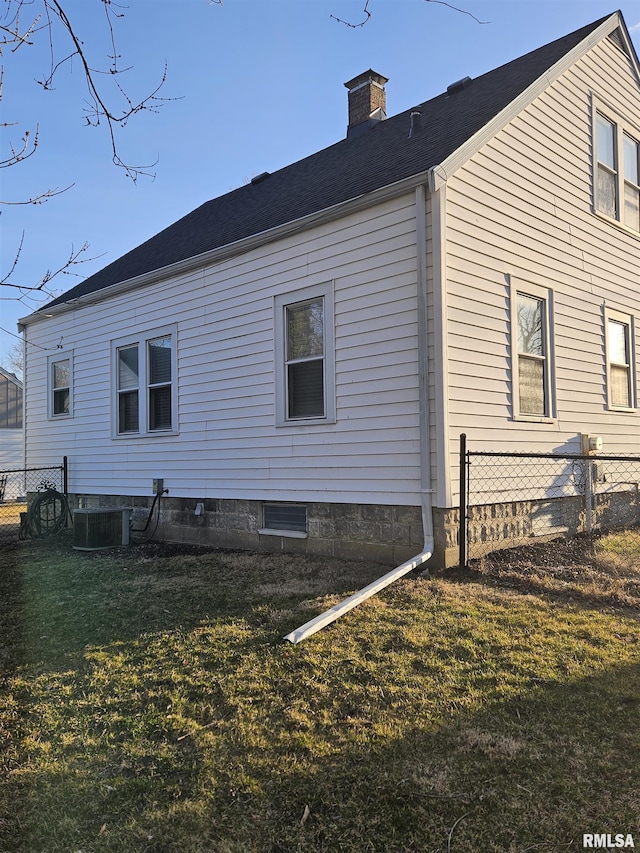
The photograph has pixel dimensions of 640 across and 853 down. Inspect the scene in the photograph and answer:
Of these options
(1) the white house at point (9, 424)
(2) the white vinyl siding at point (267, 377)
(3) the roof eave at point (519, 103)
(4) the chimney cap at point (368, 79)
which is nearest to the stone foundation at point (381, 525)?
(2) the white vinyl siding at point (267, 377)

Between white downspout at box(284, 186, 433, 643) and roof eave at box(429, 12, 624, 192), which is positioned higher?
roof eave at box(429, 12, 624, 192)

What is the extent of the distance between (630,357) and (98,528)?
7779 millimetres

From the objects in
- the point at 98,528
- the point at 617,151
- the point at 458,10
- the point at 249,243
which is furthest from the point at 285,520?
the point at 617,151

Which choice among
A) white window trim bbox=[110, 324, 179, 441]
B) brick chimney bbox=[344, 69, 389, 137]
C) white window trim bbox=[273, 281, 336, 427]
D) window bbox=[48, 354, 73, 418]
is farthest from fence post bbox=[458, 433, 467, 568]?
window bbox=[48, 354, 73, 418]

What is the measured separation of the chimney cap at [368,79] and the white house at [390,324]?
40.6 inches

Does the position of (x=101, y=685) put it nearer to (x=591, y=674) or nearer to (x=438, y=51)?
(x=591, y=674)

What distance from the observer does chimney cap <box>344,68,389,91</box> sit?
1134 centimetres

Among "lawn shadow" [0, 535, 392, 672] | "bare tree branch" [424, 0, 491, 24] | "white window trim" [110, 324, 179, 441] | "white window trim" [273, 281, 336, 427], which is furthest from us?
"white window trim" [110, 324, 179, 441]

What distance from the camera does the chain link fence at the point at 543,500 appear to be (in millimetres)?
6293

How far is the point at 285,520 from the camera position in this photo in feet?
25.1

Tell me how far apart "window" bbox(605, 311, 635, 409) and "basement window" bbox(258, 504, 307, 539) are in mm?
4448

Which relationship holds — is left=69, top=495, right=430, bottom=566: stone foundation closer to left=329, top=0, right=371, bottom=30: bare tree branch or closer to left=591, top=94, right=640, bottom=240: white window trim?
left=329, top=0, right=371, bottom=30: bare tree branch

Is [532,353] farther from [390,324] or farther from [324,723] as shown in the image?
[324,723]

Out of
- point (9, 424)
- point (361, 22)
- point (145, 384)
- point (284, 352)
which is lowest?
point (145, 384)
